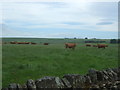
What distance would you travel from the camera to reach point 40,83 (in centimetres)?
462

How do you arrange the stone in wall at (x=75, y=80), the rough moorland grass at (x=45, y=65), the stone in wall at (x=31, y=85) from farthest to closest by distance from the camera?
the rough moorland grass at (x=45, y=65) < the stone in wall at (x=75, y=80) < the stone in wall at (x=31, y=85)

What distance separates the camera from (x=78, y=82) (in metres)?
5.06

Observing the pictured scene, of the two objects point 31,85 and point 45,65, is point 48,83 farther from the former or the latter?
point 45,65

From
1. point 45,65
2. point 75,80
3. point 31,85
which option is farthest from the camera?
point 45,65

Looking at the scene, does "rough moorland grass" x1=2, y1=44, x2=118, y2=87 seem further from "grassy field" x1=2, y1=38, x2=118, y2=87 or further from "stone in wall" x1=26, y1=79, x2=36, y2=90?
"stone in wall" x1=26, y1=79, x2=36, y2=90

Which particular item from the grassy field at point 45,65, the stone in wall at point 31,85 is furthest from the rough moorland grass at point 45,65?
the stone in wall at point 31,85

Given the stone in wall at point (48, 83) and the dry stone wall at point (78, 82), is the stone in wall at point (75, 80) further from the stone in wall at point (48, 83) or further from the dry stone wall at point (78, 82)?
the stone in wall at point (48, 83)

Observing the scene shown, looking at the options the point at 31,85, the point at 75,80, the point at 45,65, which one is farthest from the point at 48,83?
the point at 45,65

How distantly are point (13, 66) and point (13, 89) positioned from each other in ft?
31.6

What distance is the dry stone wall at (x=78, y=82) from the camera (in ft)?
15.2

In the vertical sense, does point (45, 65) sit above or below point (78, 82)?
below

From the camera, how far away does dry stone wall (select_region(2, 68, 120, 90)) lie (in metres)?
4.62

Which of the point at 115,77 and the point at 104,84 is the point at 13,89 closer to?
the point at 104,84

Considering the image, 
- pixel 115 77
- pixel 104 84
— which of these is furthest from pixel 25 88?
pixel 115 77
